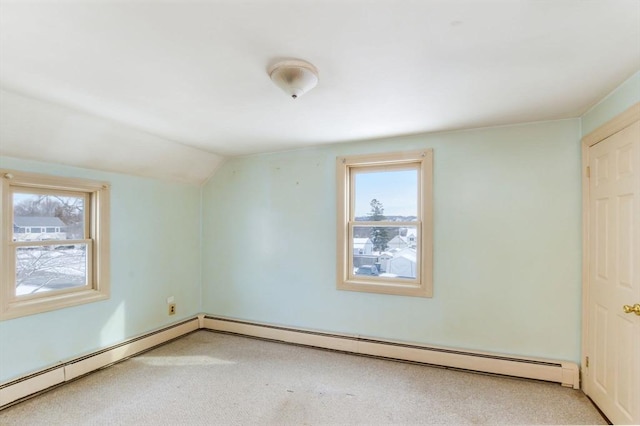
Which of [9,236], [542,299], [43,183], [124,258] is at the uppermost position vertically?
[43,183]

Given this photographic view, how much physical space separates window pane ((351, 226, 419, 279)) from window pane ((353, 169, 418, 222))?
0.15 meters

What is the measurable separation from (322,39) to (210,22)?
512mm

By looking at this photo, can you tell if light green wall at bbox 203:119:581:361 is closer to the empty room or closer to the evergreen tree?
the empty room

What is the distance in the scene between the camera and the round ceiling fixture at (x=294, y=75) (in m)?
1.66

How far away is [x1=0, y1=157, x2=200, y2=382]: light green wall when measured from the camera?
2445mm

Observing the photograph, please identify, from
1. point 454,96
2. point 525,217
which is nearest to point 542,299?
point 525,217

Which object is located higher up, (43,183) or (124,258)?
(43,183)

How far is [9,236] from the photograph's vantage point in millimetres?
2391

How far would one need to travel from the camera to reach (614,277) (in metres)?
2.06

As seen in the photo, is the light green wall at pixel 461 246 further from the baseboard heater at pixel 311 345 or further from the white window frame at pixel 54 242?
the white window frame at pixel 54 242

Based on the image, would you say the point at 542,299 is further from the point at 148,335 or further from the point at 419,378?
the point at 148,335

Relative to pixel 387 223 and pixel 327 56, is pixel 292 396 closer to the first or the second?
pixel 387 223

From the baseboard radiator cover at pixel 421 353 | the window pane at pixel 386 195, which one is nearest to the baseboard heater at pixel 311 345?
the baseboard radiator cover at pixel 421 353

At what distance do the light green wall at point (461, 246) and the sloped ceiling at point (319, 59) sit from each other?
45 centimetres
